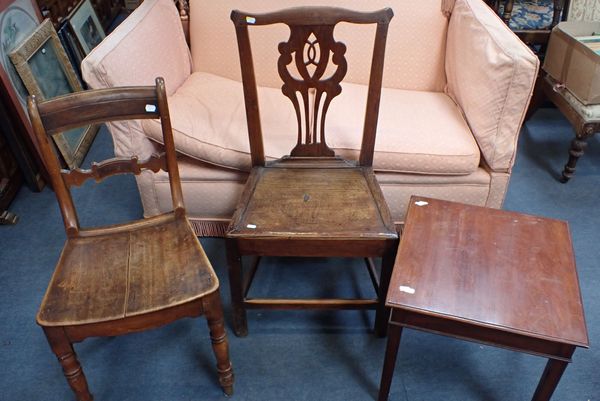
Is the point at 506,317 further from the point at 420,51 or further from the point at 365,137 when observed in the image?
the point at 420,51

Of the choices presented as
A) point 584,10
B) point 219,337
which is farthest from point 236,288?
point 584,10

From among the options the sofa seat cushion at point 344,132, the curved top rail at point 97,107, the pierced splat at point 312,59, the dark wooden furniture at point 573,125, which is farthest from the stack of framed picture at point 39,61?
A: the dark wooden furniture at point 573,125

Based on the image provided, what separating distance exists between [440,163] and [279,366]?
828 mm

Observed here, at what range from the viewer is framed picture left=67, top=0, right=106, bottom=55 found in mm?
2594

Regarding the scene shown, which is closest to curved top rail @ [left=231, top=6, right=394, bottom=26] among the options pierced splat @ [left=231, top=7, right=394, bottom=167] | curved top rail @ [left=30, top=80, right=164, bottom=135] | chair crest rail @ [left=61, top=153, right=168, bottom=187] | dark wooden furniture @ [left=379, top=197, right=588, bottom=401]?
pierced splat @ [left=231, top=7, right=394, bottom=167]

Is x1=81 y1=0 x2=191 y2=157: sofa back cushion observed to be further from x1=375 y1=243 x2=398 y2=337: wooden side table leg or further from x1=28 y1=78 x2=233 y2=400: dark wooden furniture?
x1=375 y1=243 x2=398 y2=337: wooden side table leg

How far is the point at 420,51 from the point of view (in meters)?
1.95

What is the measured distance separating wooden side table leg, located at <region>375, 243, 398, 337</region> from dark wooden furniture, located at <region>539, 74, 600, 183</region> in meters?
1.23

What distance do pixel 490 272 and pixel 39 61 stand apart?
2.02m

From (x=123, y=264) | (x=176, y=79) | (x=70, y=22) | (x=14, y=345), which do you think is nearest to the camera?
(x=123, y=264)

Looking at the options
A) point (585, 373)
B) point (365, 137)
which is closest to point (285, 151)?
point (365, 137)

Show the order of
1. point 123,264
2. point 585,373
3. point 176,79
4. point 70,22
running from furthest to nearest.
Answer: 1. point 70,22
2. point 176,79
3. point 585,373
4. point 123,264

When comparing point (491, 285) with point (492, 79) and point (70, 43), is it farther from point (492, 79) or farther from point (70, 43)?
point (70, 43)

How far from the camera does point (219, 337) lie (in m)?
1.22
